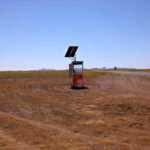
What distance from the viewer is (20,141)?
368 inches

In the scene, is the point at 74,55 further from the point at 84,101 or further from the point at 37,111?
the point at 37,111

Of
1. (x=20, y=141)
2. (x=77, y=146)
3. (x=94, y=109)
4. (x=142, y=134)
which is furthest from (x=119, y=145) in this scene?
(x=94, y=109)

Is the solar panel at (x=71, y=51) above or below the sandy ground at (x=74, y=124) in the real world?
above

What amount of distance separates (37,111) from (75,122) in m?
2.84

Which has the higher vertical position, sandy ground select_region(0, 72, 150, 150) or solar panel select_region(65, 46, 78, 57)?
solar panel select_region(65, 46, 78, 57)

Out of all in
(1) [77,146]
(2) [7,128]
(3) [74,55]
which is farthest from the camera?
(3) [74,55]

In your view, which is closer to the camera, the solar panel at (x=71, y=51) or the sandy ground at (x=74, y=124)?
the sandy ground at (x=74, y=124)

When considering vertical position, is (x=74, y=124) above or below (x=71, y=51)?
below

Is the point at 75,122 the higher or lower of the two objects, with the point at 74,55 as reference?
lower

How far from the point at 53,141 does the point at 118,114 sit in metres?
5.29

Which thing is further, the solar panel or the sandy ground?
the solar panel

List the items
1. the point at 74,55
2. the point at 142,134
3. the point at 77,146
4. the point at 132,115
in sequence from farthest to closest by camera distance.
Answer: the point at 74,55, the point at 132,115, the point at 142,134, the point at 77,146

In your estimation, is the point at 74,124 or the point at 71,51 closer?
the point at 74,124

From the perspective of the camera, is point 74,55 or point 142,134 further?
point 74,55
